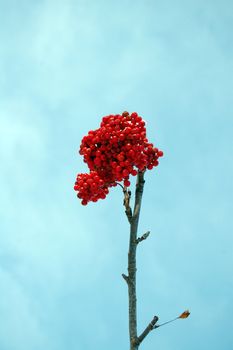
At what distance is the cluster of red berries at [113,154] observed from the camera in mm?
8727

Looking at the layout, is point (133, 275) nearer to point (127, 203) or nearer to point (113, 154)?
point (127, 203)

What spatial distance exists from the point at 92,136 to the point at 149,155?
1514 mm

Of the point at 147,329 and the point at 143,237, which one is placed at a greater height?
the point at 143,237

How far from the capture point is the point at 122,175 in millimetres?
8773

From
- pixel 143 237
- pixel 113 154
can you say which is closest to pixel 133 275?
pixel 143 237

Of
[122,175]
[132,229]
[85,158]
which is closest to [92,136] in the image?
[85,158]

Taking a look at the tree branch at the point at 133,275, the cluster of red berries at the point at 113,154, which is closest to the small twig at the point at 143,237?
the tree branch at the point at 133,275

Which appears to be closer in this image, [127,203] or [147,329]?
[147,329]

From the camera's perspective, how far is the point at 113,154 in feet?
29.0

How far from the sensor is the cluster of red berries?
28.6 feet

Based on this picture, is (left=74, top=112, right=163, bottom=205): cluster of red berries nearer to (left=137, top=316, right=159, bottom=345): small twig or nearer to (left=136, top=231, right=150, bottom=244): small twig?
(left=136, top=231, right=150, bottom=244): small twig

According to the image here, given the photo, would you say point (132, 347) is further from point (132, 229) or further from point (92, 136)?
point (92, 136)

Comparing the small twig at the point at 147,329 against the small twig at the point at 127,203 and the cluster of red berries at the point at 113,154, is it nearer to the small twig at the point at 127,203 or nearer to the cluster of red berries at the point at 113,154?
the small twig at the point at 127,203

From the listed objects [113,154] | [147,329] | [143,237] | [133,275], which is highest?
[113,154]
